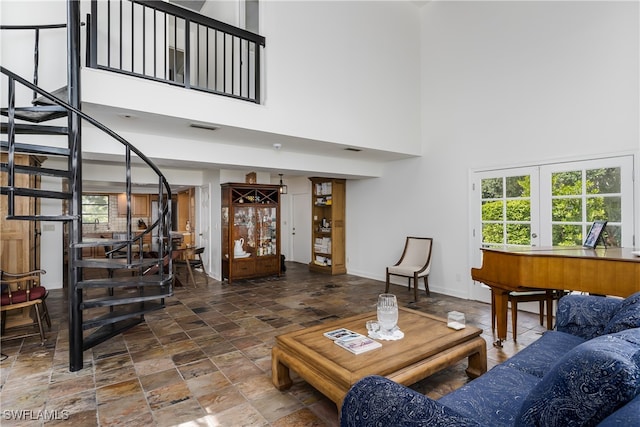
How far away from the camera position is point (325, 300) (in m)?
5.04

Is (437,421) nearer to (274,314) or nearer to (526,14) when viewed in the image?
(274,314)

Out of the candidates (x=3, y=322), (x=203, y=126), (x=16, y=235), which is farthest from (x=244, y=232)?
(x=3, y=322)

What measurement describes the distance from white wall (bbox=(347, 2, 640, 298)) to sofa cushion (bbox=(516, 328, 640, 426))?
3.79 metres

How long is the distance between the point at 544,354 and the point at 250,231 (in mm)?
5559

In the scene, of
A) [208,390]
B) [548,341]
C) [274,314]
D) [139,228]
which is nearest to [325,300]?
[274,314]

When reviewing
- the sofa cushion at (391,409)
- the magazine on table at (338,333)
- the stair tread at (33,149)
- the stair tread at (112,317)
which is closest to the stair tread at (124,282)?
the stair tread at (112,317)

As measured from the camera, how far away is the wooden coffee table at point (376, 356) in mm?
1949

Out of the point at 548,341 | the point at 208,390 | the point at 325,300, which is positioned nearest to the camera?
the point at 548,341

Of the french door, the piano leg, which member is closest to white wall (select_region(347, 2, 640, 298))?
the french door

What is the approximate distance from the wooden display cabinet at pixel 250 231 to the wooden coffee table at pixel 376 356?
13.8 ft

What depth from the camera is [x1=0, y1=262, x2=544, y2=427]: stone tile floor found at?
7.16 ft

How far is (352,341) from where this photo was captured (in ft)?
7.47

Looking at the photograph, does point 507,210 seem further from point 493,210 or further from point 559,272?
point 559,272

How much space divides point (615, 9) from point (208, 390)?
5545mm
